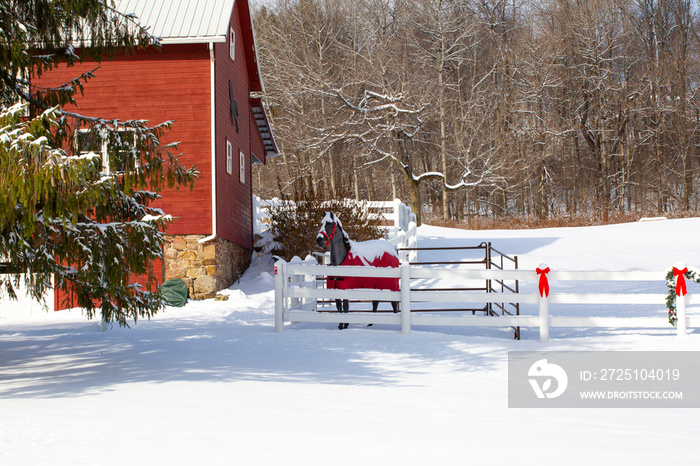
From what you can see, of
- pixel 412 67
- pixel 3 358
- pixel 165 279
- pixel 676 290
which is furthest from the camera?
pixel 412 67

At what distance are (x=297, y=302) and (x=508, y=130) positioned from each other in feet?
103

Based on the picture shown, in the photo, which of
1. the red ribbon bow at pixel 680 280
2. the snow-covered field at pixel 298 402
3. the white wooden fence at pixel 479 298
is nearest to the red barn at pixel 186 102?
the snow-covered field at pixel 298 402

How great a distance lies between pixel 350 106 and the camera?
31.8m

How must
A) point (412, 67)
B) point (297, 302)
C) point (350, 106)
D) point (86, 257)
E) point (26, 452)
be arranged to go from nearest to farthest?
point (26, 452) < point (86, 257) < point (297, 302) < point (350, 106) < point (412, 67)

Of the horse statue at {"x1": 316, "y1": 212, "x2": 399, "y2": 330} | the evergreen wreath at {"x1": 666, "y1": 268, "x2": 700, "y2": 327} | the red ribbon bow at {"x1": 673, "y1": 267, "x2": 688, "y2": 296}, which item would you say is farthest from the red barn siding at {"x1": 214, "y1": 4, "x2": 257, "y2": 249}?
the red ribbon bow at {"x1": 673, "y1": 267, "x2": 688, "y2": 296}

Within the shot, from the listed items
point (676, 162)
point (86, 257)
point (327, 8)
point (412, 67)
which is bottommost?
point (86, 257)

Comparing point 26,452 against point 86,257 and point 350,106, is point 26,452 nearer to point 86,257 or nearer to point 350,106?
point 86,257

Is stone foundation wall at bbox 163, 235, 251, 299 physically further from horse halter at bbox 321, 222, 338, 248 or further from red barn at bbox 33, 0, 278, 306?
horse halter at bbox 321, 222, 338, 248

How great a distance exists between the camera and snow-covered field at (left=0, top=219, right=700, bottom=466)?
4.00 metres

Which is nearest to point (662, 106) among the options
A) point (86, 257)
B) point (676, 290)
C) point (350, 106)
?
point (350, 106)

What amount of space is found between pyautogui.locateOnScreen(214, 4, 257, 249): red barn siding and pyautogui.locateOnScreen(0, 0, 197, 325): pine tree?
27.2ft

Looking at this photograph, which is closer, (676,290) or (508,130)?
(676,290)

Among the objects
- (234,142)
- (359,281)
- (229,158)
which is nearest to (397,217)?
(234,142)

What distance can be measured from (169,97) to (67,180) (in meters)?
11.1
